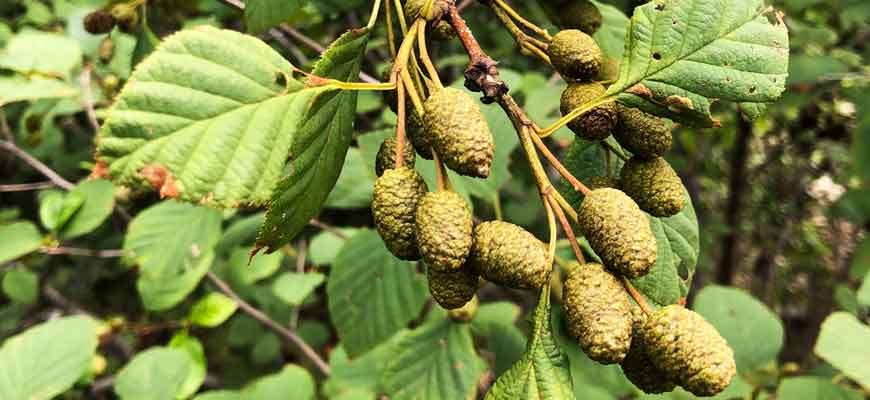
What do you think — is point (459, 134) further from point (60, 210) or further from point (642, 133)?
point (60, 210)

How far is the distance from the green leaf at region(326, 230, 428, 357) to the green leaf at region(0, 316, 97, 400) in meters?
0.75

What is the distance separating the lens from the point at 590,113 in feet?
3.28

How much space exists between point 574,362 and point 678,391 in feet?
1.23

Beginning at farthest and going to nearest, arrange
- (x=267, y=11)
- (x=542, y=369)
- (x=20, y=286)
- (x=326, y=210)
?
(x=326, y=210)
(x=20, y=286)
(x=267, y=11)
(x=542, y=369)

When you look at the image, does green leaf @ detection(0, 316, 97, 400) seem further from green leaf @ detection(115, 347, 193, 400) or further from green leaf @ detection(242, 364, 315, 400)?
green leaf @ detection(242, 364, 315, 400)

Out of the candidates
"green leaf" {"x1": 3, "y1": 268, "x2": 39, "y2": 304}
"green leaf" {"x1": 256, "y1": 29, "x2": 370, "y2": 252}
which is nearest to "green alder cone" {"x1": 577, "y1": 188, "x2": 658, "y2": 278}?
"green leaf" {"x1": 256, "y1": 29, "x2": 370, "y2": 252}

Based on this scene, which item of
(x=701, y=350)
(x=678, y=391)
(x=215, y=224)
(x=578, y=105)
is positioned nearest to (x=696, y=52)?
(x=578, y=105)

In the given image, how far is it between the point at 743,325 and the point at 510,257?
1.65 metres

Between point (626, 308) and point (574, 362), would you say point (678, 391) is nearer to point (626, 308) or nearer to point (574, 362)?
point (574, 362)

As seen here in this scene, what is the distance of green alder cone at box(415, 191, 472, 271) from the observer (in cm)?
87

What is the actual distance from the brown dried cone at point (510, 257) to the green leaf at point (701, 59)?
28 centimetres

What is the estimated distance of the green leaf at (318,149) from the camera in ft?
3.10

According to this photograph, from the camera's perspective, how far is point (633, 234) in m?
0.88

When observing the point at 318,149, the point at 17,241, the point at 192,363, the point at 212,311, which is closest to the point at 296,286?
the point at 212,311
